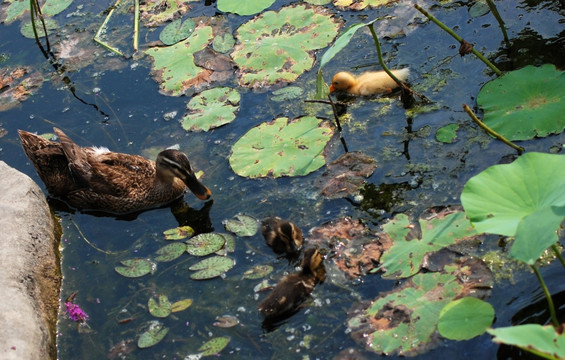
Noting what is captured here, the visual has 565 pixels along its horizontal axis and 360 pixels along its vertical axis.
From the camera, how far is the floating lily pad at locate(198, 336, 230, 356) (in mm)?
5207

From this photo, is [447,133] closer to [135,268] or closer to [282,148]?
[282,148]

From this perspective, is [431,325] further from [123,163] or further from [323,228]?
[123,163]

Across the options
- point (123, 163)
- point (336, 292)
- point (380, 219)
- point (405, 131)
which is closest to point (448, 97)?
point (405, 131)

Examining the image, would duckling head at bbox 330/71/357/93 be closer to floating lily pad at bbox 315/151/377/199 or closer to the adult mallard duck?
floating lily pad at bbox 315/151/377/199

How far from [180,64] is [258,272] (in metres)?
3.44

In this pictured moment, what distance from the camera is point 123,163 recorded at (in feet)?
23.0

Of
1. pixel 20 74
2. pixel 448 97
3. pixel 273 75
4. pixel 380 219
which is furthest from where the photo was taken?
pixel 20 74

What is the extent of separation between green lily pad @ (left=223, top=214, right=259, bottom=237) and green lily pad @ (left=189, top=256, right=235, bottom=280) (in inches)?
12.2

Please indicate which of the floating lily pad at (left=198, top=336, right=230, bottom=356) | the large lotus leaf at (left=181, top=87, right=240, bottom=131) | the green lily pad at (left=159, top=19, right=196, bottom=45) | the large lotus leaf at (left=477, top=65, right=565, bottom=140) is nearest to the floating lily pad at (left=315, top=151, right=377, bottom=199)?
the large lotus leaf at (left=477, top=65, right=565, bottom=140)

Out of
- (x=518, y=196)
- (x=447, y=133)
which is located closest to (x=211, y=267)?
(x=447, y=133)

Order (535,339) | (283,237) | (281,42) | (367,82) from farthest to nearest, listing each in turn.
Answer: (281,42) → (367,82) → (283,237) → (535,339)

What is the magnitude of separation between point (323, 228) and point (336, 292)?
0.73 metres

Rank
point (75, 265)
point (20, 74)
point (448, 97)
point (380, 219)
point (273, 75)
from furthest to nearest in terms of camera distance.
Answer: point (20, 74), point (273, 75), point (448, 97), point (75, 265), point (380, 219)

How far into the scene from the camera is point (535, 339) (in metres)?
3.47
